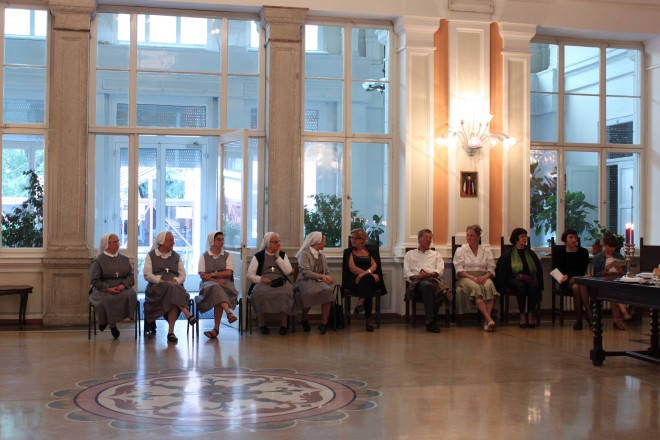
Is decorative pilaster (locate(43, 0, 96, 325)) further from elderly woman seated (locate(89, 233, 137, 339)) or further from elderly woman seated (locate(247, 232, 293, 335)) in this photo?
elderly woman seated (locate(247, 232, 293, 335))

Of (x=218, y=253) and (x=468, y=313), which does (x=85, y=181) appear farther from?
(x=468, y=313)

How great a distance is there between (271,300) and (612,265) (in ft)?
12.7

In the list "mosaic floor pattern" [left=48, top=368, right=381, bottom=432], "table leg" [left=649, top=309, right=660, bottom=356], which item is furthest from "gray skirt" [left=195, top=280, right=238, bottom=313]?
"table leg" [left=649, top=309, right=660, bottom=356]

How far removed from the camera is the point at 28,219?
917 cm

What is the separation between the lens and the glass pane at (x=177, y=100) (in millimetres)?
9453

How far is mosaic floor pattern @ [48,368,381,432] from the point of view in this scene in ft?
16.2

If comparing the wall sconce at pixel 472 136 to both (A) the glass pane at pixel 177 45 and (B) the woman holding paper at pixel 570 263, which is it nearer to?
(B) the woman holding paper at pixel 570 263

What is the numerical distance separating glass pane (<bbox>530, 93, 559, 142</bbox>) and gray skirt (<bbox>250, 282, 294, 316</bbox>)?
412cm

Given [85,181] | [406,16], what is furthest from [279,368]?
[406,16]

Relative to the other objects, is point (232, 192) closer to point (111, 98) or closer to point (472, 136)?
point (111, 98)

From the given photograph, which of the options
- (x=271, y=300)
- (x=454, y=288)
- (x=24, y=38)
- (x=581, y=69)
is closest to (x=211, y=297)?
(x=271, y=300)

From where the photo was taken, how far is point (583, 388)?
6.00 metres

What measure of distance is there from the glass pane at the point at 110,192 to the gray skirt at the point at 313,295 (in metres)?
2.25

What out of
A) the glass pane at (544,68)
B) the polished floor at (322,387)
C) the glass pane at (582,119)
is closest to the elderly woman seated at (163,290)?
the polished floor at (322,387)
